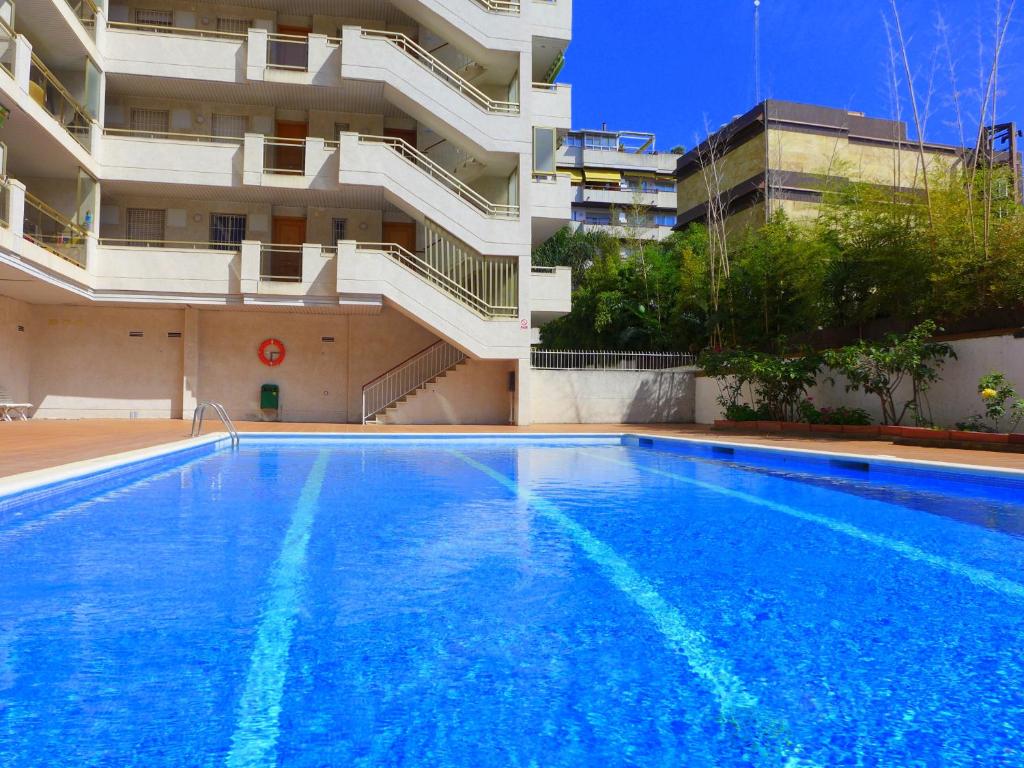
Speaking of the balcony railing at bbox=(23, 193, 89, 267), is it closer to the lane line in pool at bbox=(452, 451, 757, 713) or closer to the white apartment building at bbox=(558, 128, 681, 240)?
the lane line in pool at bbox=(452, 451, 757, 713)

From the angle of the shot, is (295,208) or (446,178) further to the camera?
(295,208)

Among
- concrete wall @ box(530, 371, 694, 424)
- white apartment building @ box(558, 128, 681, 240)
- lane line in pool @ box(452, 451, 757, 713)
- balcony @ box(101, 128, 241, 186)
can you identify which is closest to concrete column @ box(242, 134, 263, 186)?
balcony @ box(101, 128, 241, 186)

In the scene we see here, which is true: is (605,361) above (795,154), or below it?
below

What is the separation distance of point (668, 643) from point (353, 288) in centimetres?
1547

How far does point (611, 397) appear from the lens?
21828 millimetres

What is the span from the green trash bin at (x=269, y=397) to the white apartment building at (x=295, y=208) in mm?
278

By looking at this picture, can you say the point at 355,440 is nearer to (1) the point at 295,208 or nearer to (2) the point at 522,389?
(2) the point at 522,389

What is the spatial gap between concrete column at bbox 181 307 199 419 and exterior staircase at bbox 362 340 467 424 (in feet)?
14.9

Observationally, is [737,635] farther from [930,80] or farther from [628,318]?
[628,318]

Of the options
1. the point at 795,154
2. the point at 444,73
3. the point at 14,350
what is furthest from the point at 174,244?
the point at 795,154

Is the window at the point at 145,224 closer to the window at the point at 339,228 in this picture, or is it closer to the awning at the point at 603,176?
the window at the point at 339,228

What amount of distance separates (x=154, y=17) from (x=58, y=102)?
16.2 ft

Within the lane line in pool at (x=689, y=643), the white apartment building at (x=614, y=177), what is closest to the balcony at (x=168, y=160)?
the lane line in pool at (x=689, y=643)

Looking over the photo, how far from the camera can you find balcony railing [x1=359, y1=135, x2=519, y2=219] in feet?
63.2
